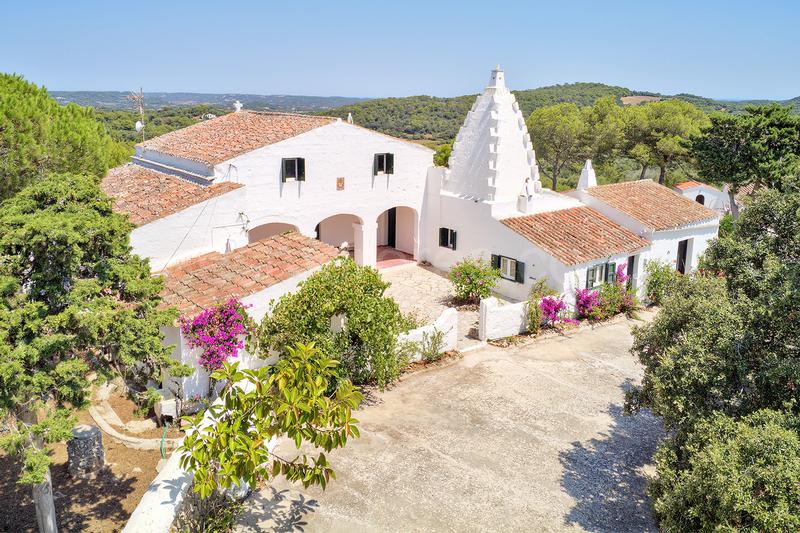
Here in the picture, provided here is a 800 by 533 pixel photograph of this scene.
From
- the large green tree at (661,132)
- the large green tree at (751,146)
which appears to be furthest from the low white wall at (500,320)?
the large green tree at (661,132)

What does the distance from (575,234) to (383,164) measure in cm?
822

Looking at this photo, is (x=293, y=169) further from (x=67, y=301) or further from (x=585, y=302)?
(x=67, y=301)

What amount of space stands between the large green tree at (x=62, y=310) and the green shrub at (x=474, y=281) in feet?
46.1

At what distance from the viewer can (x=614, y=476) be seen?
40.8 feet

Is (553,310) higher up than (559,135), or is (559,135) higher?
(559,135)

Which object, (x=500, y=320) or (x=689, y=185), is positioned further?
(x=689, y=185)

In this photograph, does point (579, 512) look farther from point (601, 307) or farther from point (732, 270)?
point (601, 307)

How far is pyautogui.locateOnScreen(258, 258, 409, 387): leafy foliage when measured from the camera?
1488cm

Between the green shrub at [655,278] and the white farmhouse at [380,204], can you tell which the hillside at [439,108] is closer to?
the white farmhouse at [380,204]

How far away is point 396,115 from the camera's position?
8456 centimetres

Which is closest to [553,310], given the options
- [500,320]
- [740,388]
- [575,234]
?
[500,320]

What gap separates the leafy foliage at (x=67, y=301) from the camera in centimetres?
841

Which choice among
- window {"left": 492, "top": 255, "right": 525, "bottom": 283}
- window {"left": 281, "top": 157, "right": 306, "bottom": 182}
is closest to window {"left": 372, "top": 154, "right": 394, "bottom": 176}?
window {"left": 281, "top": 157, "right": 306, "bottom": 182}

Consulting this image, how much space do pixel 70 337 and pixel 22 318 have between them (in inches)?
27.5
